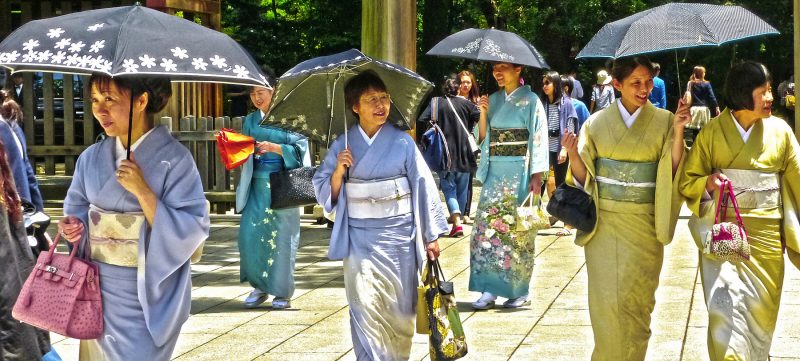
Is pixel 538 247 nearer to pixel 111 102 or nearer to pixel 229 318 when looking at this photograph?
pixel 229 318

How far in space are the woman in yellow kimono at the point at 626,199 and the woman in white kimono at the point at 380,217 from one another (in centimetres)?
79

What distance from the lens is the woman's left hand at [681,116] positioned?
571 cm

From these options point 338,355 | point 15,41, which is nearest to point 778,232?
point 338,355

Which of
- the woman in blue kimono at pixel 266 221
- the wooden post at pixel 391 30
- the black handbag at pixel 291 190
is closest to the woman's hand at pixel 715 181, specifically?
the black handbag at pixel 291 190

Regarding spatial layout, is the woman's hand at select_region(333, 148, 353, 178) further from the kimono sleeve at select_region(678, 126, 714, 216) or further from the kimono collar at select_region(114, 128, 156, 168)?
the kimono sleeve at select_region(678, 126, 714, 216)

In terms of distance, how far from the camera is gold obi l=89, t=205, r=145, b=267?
478 centimetres

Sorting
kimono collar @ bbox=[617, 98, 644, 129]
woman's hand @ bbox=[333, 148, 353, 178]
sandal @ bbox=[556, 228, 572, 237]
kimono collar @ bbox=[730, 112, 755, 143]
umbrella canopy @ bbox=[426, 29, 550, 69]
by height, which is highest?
umbrella canopy @ bbox=[426, 29, 550, 69]

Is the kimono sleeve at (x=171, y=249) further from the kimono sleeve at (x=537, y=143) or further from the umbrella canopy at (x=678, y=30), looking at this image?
the kimono sleeve at (x=537, y=143)

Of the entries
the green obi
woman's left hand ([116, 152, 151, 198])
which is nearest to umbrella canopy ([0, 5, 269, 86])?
woman's left hand ([116, 152, 151, 198])

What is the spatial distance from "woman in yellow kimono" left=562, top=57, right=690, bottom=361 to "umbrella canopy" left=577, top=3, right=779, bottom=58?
0.12 meters

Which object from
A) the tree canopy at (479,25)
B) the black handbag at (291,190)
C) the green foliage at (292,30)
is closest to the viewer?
the black handbag at (291,190)

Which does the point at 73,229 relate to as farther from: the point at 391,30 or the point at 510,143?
the point at 391,30

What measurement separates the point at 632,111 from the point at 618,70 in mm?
213

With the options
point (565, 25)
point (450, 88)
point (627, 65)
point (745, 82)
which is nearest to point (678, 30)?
point (627, 65)
